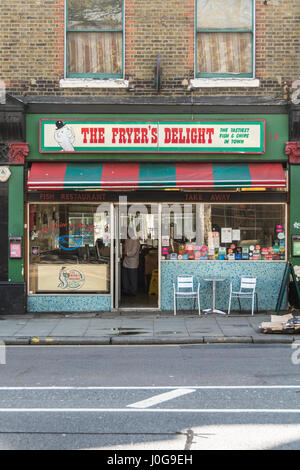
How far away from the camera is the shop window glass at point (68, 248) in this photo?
13023mm

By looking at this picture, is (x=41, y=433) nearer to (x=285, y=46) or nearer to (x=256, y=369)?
(x=256, y=369)

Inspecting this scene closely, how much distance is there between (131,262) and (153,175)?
7.52 feet

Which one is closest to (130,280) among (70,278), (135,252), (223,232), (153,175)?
(135,252)

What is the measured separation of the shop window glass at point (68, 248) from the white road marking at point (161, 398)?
21.2 feet

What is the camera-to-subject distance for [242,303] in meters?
13.0

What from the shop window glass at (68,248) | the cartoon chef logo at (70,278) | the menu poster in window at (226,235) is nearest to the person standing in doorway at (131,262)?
the shop window glass at (68,248)

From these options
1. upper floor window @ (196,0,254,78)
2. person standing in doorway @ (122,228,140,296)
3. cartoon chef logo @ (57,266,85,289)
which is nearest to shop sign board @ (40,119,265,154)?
upper floor window @ (196,0,254,78)

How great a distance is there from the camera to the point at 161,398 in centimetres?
648

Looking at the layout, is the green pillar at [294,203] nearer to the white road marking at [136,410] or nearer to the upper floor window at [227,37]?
the upper floor window at [227,37]

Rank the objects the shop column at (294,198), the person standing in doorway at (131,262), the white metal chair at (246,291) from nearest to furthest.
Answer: the white metal chair at (246,291), the shop column at (294,198), the person standing in doorway at (131,262)

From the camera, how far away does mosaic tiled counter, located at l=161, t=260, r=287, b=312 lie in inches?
511

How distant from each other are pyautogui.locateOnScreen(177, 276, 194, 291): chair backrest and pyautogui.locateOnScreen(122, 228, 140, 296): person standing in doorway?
1.28m
